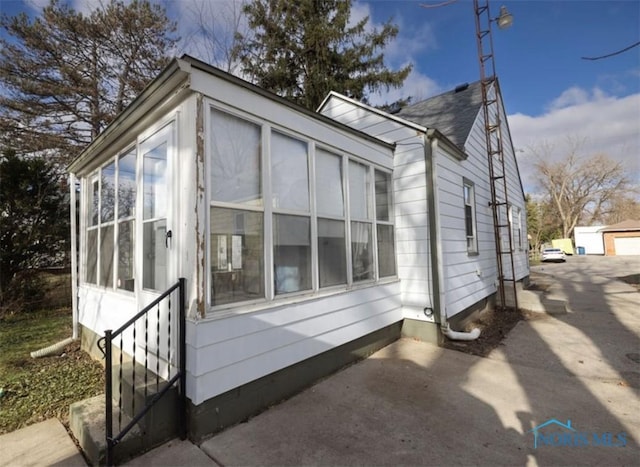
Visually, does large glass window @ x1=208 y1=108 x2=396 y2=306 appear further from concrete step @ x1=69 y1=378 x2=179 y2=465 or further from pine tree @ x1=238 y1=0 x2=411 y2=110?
pine tree @ x1=238 y1=0 x2=411 y2=110

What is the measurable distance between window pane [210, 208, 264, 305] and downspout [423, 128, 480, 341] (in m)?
2.92

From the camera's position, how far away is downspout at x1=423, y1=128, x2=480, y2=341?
465 centimetres

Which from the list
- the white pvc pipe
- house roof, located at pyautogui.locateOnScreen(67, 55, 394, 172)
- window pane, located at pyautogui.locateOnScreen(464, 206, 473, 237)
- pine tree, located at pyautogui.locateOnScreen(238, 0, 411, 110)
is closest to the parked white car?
pine tree, located at pyautogui.locateOnScreen(238, 0, 411, 110)

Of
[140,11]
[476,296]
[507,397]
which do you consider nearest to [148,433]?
[507,397]

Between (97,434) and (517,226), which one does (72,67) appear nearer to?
(97,434)

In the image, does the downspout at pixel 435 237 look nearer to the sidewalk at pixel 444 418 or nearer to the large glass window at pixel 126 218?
the sidewalk at pixel 444 418

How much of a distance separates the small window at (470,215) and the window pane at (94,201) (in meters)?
6.43

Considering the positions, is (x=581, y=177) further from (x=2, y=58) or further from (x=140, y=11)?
(x=2, y=58)

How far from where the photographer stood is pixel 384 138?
5.41m

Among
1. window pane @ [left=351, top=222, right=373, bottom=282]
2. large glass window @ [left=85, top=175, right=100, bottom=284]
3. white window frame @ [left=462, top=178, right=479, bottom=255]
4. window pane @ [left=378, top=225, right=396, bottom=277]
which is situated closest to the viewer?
window pane @ [left=351, top=222, right=373, bottom=282]

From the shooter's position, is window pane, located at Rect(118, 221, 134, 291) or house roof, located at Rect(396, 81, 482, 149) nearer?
window pane, located at Rect(118, 221, 134, 291)

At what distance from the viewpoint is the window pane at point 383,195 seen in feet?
16.0

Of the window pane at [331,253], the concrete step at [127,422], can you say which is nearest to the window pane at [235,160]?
the window pane at [331,253]

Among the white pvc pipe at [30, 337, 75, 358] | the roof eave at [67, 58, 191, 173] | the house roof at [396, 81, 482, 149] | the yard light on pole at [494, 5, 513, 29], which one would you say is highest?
the yard light on pole at [494, 5, 513, 29]
